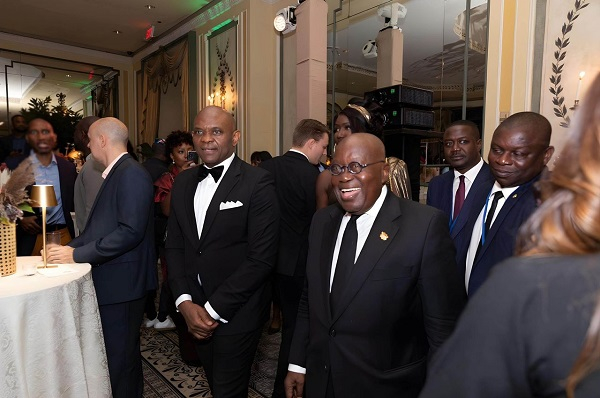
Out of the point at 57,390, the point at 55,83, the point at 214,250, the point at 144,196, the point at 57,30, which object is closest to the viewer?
the point at 57,390

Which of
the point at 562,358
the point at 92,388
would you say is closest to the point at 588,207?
the point at 562,358

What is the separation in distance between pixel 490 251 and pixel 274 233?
1.03 metres

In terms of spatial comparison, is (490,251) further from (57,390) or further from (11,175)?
(11,175)

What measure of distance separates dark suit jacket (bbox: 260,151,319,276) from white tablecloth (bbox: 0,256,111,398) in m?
1.35

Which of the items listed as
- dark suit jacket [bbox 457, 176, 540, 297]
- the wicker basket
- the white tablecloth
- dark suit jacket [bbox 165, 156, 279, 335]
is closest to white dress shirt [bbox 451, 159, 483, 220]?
dark suit jacket [bbox 457, 176, 540, 297]

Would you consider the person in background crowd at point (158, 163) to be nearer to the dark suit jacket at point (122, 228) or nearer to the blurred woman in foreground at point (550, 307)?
the dark suit jacket at point (122, 228)

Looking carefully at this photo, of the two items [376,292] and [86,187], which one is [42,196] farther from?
[376,292]

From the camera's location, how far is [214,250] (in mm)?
2080

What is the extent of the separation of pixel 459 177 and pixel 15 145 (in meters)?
3.69

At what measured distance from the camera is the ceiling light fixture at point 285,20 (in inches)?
269

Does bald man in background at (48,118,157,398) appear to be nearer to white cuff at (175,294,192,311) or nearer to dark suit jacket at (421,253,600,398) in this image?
white cuff at (175,294,192,311)

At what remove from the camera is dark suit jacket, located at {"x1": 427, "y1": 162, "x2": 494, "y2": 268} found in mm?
2227

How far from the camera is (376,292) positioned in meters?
1.40

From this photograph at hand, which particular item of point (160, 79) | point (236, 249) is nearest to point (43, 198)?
point (236, 249)
